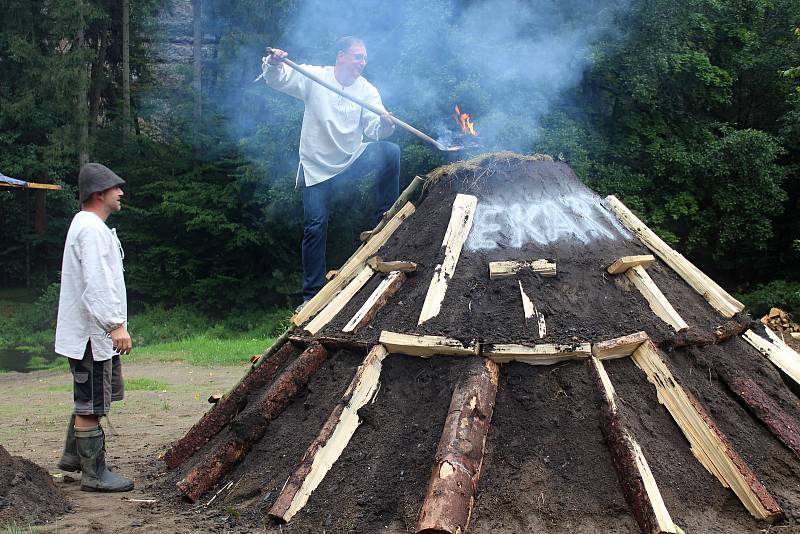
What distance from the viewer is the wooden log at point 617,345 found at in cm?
418

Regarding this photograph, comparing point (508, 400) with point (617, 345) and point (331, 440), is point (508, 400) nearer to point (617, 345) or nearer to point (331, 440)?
point (617, 345)

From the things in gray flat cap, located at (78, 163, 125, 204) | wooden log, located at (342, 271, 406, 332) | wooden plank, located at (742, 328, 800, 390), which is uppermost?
gray flat cap, located at (78, 163, 125, 204)

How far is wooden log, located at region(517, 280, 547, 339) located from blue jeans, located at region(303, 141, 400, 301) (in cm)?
212

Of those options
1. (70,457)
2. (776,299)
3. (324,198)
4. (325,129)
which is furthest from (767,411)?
(776,299)

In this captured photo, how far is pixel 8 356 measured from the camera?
1833cm

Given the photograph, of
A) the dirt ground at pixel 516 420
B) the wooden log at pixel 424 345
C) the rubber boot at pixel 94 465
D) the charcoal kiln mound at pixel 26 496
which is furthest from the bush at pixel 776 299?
the charcoal kiln mound at pixel 26 496

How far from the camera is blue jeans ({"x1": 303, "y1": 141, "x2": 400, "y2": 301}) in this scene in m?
6.08

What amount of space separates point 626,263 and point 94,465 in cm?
342

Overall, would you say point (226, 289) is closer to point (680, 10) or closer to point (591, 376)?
point (680, 10)

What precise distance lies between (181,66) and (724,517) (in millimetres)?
23091

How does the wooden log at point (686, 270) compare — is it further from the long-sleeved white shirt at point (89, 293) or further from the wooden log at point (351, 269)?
the long-sleeved white shirt at point (89, 293)

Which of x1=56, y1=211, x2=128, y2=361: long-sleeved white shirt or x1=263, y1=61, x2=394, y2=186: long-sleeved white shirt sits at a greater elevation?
x1=263, y1=61, x2=394, y2=186: long-sleeved white shirt

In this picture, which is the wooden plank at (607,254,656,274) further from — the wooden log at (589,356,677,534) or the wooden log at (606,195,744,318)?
A: the wooden log at (589,356,677,534)

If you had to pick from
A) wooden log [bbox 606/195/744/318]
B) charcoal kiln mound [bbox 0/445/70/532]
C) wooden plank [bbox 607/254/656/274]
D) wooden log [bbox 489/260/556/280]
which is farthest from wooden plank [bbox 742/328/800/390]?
charcoal kiln mound [bbox 0/445/70/532]
